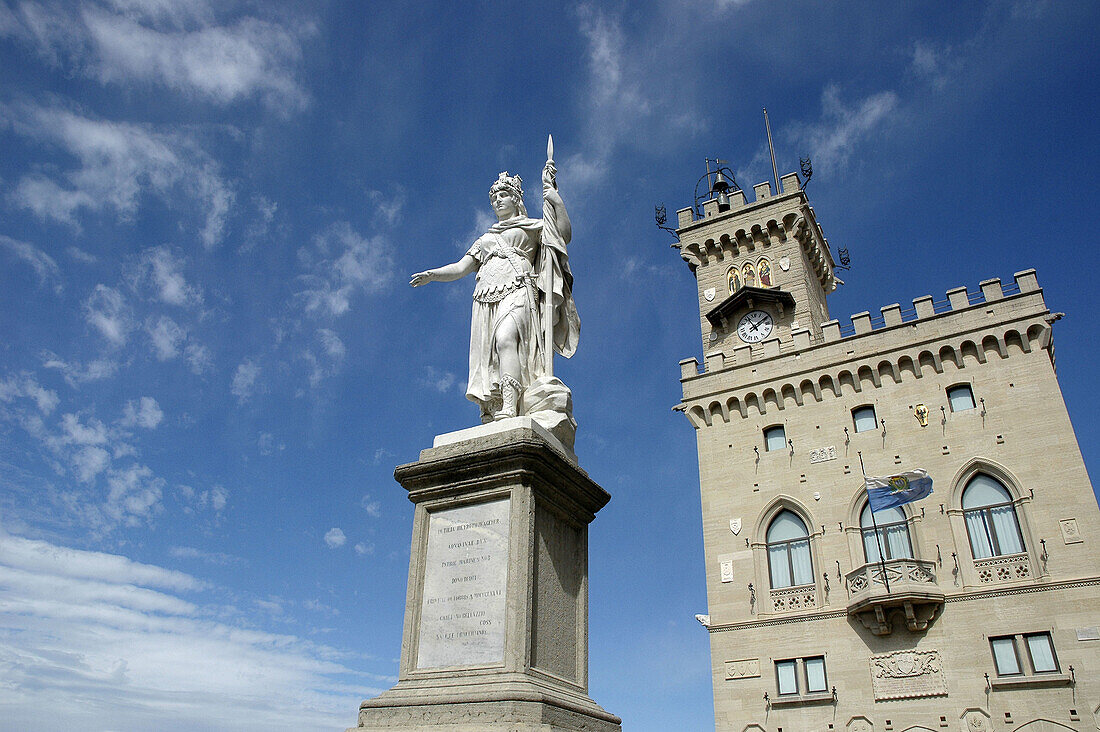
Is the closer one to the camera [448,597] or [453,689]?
[453,689]

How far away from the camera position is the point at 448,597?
5.64 m

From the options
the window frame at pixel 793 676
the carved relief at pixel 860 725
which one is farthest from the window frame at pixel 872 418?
the carved relief at pixel 860 725

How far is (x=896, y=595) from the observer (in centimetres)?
2367

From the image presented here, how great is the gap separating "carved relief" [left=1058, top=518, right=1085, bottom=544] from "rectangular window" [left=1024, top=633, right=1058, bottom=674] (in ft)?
9.72

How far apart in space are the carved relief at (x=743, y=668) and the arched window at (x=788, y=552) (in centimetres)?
274

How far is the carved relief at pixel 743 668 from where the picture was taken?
2581cm

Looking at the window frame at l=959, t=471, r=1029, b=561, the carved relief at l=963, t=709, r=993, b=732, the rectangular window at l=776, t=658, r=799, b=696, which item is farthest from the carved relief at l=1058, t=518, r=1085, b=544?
the rectangular window at l=776, t=658, r=799, b=696

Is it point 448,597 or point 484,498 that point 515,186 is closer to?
point 484,498

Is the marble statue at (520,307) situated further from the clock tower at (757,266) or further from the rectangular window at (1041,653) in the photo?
the clock tower at (757,266)

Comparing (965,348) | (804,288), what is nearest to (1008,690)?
(965,348)

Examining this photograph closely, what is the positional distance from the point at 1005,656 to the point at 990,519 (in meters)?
4.23

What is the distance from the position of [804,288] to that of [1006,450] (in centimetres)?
1121

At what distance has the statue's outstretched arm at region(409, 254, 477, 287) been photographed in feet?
24.8

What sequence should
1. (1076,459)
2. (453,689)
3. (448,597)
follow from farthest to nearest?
1. (1076,459)
2. (448,597)
3. (453,689)
